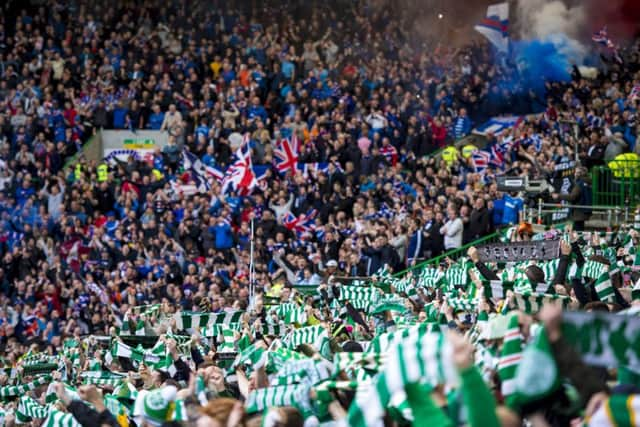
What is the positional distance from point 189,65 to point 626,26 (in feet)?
33.6

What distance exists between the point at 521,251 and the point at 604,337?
267 inches

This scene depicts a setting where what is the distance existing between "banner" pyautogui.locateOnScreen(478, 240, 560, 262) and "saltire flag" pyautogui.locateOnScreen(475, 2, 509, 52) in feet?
51.3

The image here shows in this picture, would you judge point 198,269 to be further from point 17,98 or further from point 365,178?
point 17,98

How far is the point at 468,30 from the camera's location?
29672 mm

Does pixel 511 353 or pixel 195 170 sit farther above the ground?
pixel 195 170

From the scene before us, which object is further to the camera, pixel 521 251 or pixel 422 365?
pixel 521 251

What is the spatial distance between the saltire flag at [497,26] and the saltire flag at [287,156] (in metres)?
5.59

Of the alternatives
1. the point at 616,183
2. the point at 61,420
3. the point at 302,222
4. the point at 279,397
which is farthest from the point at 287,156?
the point at 279,397

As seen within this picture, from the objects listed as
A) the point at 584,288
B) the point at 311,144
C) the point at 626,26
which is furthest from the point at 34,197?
the point at 584,288

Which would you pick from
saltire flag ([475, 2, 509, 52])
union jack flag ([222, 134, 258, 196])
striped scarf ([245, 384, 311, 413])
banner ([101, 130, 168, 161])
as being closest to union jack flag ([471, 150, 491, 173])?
union jack flag ([222, 134, 258, 196])

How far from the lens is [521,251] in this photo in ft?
36.9

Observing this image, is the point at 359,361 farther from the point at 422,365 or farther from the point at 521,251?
the point at 521,251

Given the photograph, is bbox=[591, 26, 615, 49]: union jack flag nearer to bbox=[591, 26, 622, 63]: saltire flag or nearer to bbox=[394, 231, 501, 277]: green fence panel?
bbox=[591, 26, 622, 63]: saltire flag

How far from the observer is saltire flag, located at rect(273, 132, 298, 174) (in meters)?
24.3
